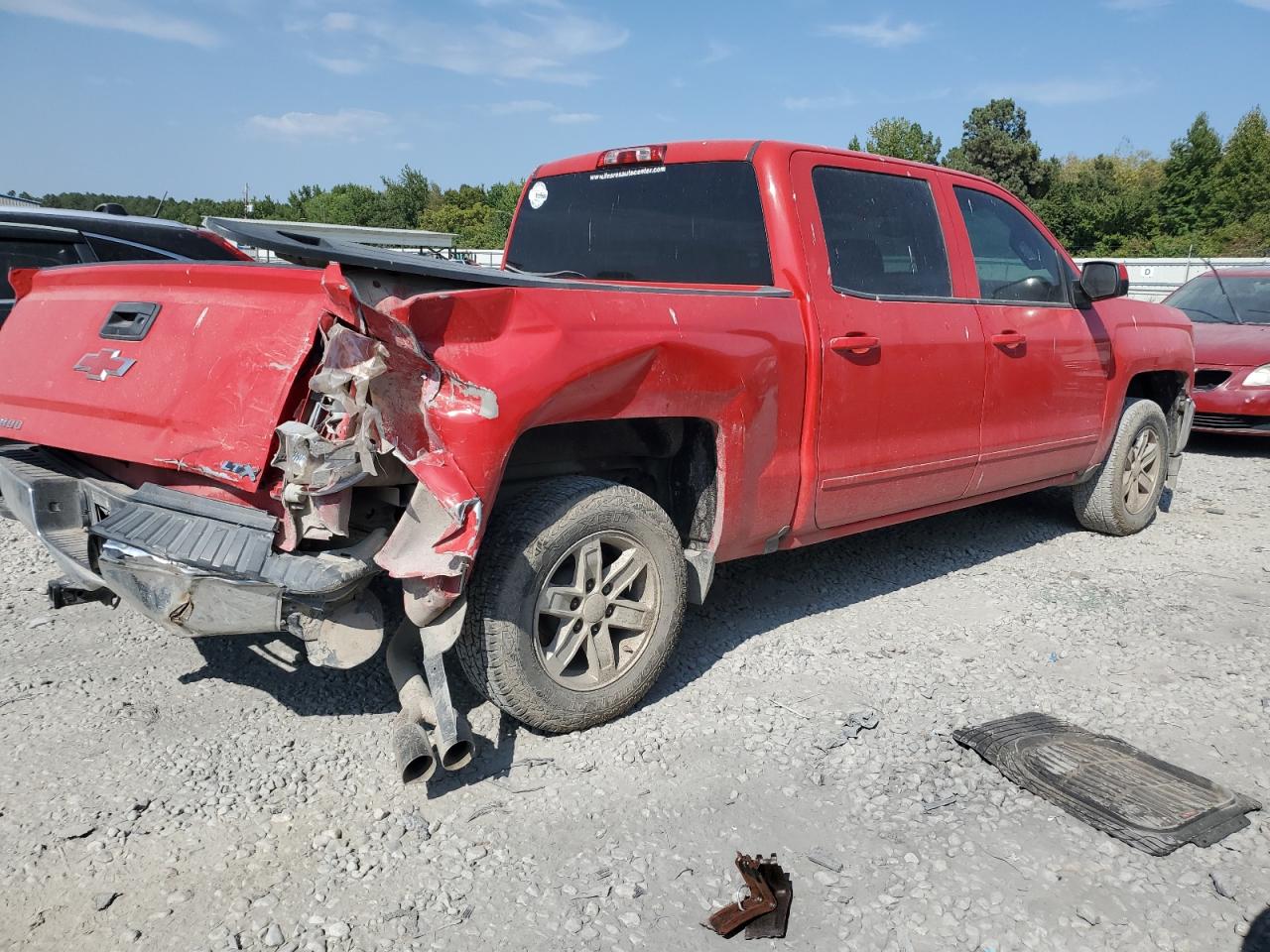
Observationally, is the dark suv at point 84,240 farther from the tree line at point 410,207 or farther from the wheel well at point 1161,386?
the tree line at point 410,207

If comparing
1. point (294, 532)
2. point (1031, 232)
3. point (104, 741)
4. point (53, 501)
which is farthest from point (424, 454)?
point (1031, 232)

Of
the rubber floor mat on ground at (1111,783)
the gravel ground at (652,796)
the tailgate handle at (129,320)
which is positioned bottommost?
the gravel ground at (652,796)

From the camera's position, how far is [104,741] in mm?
3088

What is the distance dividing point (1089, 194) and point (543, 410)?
55.5 meters

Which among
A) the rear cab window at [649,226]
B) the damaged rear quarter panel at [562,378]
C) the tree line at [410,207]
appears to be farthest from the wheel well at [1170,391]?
the tree line at [410,207]

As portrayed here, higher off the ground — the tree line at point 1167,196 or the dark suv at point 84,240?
the tree line at point 1167,196

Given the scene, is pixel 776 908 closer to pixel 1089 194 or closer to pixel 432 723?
pixel 432 723

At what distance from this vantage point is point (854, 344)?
12.4 ft

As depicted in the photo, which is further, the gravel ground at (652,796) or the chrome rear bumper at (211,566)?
the chrome rear bumper at (211,566)

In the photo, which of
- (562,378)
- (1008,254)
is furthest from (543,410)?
(1008,254)

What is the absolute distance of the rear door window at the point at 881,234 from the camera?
392cm

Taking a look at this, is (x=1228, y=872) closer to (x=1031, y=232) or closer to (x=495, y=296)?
(x=495, y=296)

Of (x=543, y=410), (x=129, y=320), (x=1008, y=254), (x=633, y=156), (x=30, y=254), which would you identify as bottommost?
(x=543, y=410)

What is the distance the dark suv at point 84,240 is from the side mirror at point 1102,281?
15.5 feet
